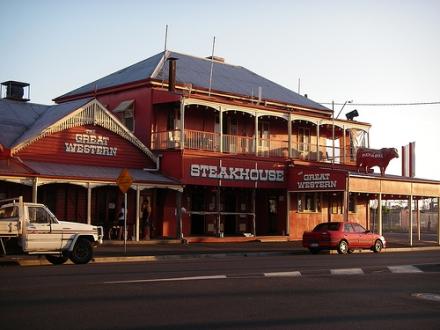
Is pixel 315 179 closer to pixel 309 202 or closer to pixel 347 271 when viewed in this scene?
pixel 309 202

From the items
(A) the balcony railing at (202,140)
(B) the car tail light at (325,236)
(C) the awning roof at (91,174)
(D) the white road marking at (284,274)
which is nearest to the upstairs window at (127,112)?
(A) the balcony railing at (202,140)

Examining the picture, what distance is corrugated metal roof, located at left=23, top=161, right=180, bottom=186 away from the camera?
27456mm

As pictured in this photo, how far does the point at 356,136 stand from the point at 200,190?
1302 centimetres

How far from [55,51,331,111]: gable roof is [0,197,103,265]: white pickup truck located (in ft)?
52.1

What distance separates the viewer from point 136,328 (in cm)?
923

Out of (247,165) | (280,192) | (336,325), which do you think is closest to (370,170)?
(280,192)

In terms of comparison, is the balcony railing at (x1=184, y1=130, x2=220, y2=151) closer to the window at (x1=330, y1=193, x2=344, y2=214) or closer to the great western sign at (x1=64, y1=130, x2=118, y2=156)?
the great western sign at (x1=64, y1=130, x2=118, y2=156)

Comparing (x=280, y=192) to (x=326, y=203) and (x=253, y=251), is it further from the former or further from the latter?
(x=253, y=251)

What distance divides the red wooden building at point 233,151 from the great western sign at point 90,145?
2.08 metres

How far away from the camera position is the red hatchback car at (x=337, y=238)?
28625 millimetres

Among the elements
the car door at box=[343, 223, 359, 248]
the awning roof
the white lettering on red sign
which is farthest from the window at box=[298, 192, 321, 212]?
the awning roof

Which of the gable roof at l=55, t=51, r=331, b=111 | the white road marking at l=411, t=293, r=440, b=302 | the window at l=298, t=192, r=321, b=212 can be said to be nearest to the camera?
the white road marking at l=411, t=293, r=440, b=302

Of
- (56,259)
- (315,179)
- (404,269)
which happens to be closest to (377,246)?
(315,179)

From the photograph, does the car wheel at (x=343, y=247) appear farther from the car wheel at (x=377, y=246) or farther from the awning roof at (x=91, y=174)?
the awning roof at (x=91, y=174)
